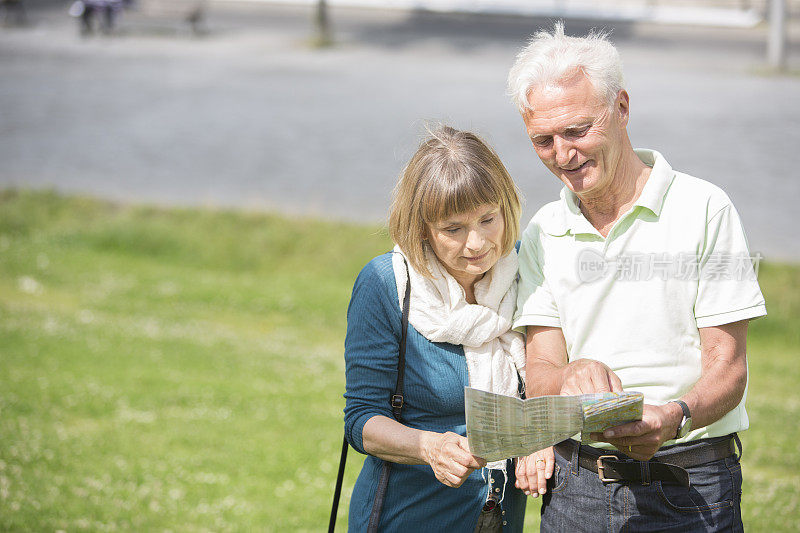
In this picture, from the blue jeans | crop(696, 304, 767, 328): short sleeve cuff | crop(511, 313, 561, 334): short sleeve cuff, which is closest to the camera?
crop(696, 304, 767, 328): short sleeve cuff

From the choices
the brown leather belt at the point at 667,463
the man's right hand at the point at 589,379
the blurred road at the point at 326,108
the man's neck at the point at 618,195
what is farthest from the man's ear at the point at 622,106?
the blurred road at the point at 326,108

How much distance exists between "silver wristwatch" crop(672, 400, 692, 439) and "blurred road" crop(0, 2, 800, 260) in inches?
390

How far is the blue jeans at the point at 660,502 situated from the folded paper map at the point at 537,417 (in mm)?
401

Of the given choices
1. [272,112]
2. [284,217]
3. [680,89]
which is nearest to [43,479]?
[284,217]

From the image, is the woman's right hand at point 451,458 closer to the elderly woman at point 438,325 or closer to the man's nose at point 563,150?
the elderly woman at point 438,325

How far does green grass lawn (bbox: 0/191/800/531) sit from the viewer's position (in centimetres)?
547

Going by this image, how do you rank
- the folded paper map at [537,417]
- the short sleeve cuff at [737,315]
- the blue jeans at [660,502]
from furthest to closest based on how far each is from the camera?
1. the blue jeans at [660,502]
2. the short sleeve cuff at [737,315]
3. the folded paper map at [537,417]

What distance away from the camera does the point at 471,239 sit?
2.43 m

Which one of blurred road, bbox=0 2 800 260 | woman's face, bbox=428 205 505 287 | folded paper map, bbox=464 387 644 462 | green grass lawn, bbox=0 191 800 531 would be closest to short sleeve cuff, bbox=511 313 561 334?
woman's face, bbox=428 205 505 287

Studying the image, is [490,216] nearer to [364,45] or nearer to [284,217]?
[284,217]

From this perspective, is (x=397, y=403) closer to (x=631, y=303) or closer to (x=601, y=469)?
(x=601, y=469)

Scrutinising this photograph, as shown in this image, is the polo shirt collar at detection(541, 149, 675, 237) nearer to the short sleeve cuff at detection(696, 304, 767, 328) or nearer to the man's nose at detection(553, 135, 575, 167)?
the man's nose at detection(553, 135, 575, 167)

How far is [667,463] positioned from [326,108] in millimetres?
15230

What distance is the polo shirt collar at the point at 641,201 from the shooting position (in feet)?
7.61
